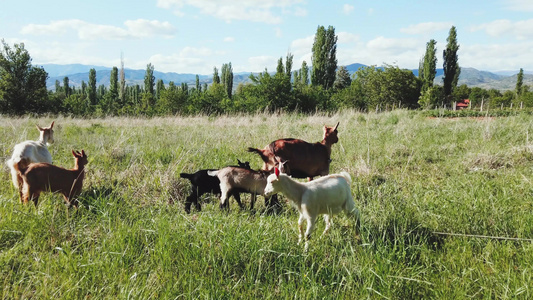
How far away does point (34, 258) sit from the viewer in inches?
104

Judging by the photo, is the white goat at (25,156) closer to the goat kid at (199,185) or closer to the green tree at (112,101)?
the goat kid at (199,185)

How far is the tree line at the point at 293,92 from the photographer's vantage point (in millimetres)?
20141

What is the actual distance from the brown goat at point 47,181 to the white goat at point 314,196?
2.47 m

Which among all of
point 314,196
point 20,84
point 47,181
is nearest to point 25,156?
point 47,181

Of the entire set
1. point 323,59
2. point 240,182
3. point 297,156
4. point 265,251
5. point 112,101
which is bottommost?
point 265,251

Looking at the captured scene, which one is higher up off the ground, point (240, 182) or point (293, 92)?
point (293, 92)

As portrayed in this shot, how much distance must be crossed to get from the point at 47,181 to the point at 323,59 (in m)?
43.6

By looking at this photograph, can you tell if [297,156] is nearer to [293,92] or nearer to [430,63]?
[293,92]

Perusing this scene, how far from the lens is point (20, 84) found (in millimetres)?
26922

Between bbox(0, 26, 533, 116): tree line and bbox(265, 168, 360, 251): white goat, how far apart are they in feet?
40.8

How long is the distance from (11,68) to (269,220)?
32.4m

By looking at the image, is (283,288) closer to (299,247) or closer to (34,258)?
(299,247)

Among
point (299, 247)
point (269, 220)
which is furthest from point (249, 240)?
point (269, 220)

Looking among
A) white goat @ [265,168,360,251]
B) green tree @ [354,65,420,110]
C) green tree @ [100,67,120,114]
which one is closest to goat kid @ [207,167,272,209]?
white goat @ [265,168,360,251]
